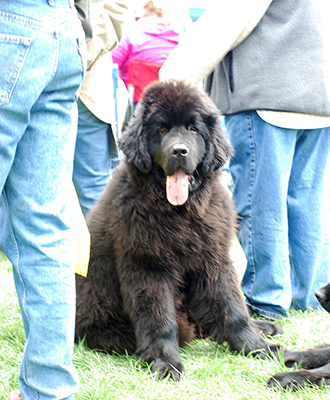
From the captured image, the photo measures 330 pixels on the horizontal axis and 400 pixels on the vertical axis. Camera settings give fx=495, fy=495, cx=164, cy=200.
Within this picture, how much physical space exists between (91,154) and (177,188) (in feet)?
4.89

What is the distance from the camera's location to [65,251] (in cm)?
175

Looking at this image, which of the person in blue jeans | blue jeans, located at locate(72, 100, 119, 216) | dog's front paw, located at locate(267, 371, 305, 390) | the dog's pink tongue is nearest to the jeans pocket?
the dog's pink tongue

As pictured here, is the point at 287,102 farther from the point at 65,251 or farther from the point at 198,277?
the point at 65,251

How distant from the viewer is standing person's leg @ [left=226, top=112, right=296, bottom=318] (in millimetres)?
3102

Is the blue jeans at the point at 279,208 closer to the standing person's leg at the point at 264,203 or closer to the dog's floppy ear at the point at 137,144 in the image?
the standing person's leg at the point at 264,203

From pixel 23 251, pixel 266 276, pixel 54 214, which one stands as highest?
pixel 54 214

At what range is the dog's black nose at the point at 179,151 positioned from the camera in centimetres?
249

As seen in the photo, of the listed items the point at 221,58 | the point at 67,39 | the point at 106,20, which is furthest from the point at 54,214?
the point at 106,20

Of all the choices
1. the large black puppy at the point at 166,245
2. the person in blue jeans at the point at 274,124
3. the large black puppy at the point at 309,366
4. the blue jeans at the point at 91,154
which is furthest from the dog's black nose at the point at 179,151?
the blue jeans at the point at 91,154

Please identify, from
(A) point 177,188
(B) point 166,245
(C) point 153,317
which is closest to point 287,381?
(C) point 153,317

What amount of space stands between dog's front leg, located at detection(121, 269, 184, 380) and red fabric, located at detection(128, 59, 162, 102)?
2940mm

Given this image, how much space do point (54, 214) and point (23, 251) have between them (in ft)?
0.54

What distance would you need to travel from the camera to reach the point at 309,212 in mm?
3281

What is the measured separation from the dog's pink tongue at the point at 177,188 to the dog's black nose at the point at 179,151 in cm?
10
